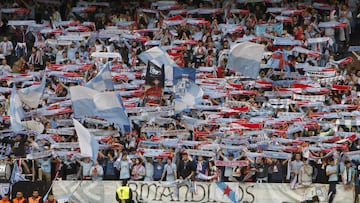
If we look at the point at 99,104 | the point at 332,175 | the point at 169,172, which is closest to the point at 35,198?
the point at 99,104

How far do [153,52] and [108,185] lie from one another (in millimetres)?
5296

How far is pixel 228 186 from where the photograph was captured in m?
36.6

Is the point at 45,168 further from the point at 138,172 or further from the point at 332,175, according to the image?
the point at 332,175

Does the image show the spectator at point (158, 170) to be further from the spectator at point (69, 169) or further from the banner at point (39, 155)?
the banner at point (39, 155)

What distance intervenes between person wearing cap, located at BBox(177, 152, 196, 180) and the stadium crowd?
0.13 feet

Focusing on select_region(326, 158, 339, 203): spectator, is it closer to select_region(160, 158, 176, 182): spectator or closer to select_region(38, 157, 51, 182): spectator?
select_region(160, 158, 176, 182): spectator

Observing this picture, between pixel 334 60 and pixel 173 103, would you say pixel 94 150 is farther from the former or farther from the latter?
pixel 334 60

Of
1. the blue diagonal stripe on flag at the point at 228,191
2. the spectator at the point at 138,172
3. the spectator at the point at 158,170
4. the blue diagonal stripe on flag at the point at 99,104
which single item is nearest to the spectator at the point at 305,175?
the blue diagonal stripe on flag at the point at 228,191

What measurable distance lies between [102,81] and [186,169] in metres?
3.63

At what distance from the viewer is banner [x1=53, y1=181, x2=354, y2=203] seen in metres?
36.3

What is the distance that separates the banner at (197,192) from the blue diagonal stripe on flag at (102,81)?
282 cm

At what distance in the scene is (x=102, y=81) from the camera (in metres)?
38.4

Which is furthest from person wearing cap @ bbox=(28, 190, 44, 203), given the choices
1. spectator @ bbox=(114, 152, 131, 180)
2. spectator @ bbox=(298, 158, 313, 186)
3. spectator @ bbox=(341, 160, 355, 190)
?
spectator @ bbox=(341, 160, 355, 190)

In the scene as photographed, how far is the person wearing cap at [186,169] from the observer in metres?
36.8
